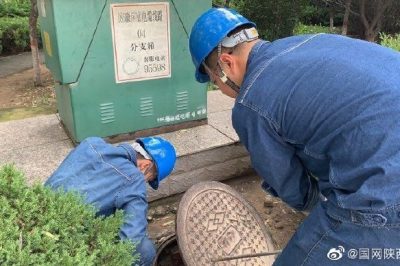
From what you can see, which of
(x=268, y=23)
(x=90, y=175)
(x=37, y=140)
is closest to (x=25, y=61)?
(x=268, y=23)

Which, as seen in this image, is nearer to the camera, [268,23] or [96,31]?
[96,31]

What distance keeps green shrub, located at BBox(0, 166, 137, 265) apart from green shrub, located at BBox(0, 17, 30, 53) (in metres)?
11.0

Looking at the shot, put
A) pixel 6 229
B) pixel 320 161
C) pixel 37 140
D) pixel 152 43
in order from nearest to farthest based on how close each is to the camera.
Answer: pixel 6 229 → pixel 320 161 → pixel 152 43 → pixel 37 140

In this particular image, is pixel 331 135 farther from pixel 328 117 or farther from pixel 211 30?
pixel 211 30

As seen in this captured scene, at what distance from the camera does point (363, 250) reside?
1516mm

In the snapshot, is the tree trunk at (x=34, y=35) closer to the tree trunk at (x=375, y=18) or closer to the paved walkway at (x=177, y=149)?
the paved walkway at (x=177, y=149)

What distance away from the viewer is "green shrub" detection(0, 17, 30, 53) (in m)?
11.5

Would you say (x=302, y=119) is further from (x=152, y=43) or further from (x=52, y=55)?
(x=52, y=55)

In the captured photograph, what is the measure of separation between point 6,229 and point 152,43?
8.13 feet

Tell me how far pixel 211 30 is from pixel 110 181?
3.56 feet

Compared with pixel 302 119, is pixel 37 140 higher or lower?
lower

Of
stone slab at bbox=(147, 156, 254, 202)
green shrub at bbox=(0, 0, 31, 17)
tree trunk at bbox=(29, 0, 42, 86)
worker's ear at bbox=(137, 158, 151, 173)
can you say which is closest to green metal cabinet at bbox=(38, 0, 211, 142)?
stone slab at bbox=(147, 156, 254, 202)

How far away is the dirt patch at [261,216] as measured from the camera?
355 cm

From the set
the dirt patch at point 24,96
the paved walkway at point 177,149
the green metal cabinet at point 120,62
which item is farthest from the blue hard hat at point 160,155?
the dirt patch at point 24,96
